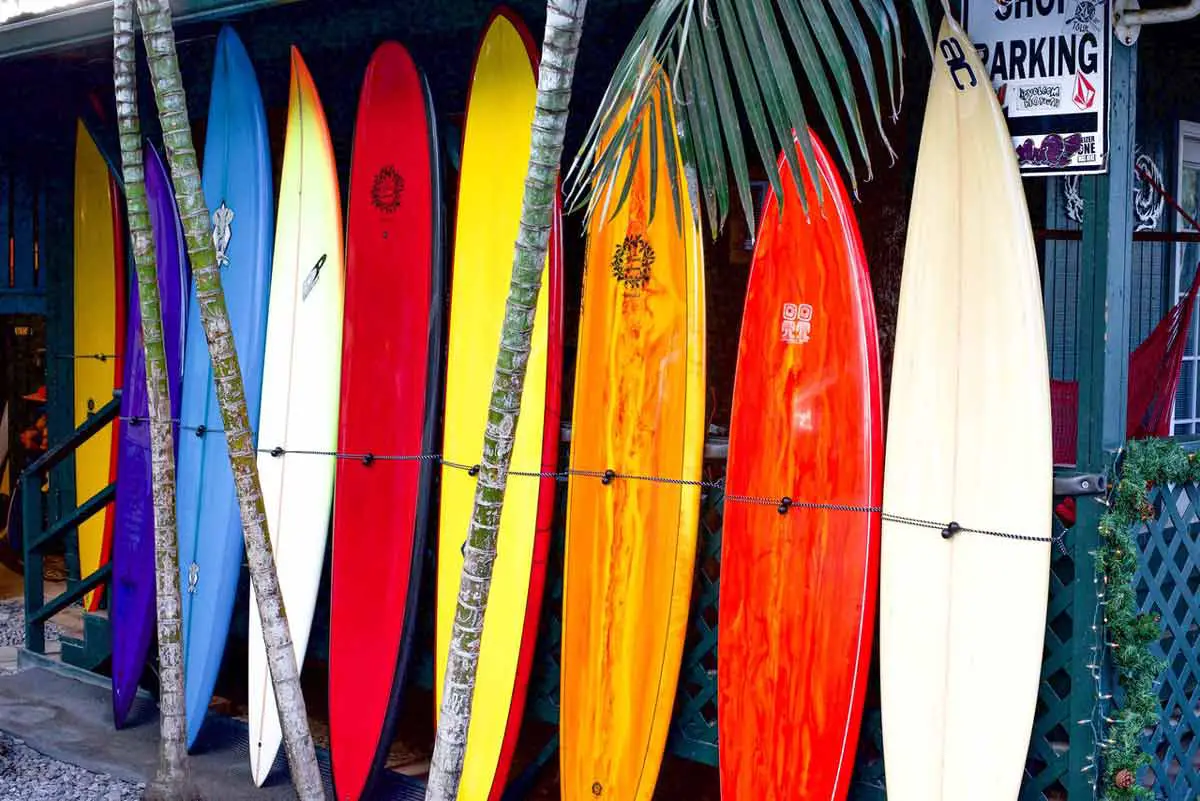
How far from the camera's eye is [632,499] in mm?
3898

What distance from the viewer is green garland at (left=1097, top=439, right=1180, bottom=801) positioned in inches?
120

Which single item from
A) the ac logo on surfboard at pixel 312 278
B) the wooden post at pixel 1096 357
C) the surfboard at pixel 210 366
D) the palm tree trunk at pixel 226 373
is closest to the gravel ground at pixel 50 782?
the surfboard at pixel 210 366

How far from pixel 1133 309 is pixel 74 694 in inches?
198

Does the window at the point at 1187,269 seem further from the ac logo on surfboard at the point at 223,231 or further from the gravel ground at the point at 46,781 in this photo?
the gravel ground at the point at 46,781

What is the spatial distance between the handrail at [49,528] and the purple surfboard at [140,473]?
0.21m

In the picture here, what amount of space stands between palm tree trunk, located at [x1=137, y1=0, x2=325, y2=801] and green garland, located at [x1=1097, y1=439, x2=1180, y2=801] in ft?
6.64

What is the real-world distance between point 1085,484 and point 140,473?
3942 millimetres

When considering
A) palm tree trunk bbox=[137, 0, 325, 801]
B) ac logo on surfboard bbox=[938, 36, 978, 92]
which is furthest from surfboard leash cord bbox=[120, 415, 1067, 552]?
ac logo on surfboard bbox=[938, 36, 978, 92]

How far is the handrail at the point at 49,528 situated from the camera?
18.1ft

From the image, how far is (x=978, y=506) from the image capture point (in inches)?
124

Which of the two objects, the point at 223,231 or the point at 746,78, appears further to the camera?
the point at 223,231

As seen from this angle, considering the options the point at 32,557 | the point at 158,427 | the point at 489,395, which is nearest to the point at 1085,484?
the point at 489,395

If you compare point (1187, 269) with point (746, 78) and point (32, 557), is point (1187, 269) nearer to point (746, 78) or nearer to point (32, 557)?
point (746, 78)

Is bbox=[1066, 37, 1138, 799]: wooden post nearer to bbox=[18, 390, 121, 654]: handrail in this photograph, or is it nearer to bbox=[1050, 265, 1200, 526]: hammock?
bbox=[1050, 265, 1200, 526]: hammock
